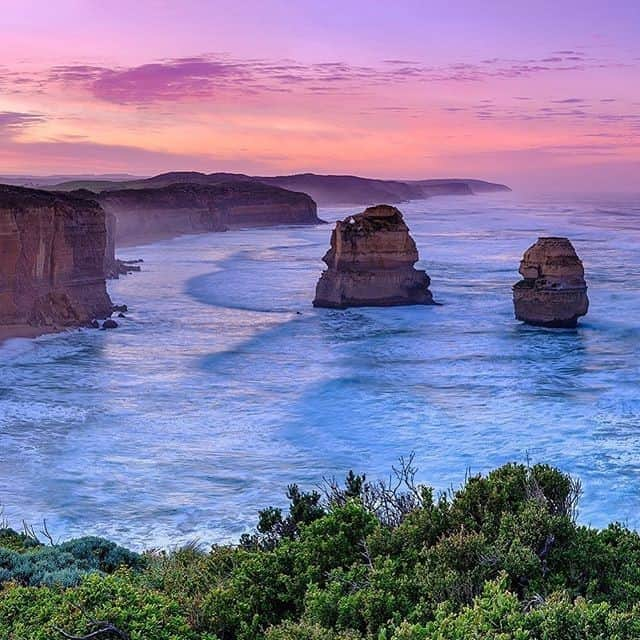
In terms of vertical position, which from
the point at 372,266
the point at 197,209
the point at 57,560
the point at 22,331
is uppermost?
the point at 197,209

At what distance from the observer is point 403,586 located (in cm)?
739

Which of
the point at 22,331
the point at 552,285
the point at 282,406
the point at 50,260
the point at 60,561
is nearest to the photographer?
the point at 60,561

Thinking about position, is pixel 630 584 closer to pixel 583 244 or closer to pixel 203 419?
pixel 203 419

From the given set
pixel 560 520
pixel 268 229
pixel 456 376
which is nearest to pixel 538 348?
pixel 456 376

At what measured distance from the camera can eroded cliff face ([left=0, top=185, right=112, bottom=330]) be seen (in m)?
37.0

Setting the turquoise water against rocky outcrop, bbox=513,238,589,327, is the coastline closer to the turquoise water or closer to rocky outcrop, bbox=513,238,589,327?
the turquoise water

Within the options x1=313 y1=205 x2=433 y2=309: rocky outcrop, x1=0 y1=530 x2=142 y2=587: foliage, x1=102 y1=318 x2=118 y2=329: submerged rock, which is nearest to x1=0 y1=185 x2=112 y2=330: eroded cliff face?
x1=102 y1=318 x2=118 y2=329: submerged rock

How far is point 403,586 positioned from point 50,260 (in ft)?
113

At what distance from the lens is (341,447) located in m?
21.6

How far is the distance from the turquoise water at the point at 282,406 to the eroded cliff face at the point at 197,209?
52.8m

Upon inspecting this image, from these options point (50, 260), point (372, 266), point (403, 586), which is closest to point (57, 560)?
point (403, 586)

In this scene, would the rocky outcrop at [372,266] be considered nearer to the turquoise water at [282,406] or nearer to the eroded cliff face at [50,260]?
the turquoise water at [282,406]

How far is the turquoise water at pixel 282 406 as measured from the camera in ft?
59.5

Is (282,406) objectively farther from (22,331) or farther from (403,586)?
(403,586)
